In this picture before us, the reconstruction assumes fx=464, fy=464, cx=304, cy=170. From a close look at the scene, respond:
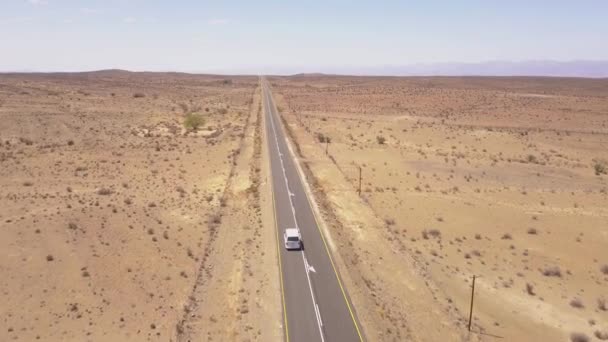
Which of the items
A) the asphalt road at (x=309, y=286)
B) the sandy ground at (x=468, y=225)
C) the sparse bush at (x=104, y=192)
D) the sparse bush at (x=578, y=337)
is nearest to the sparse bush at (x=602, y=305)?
the sandy ground at (x=468, y=225)

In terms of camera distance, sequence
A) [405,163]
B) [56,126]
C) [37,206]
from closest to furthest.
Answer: [37,206] → [405,163] → [56,126]

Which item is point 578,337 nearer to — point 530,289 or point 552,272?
point 530,289

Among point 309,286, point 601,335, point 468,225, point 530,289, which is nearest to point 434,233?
point 468,225

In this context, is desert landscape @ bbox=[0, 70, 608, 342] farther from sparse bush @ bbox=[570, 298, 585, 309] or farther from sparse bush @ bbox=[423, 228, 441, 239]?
sparse bush @ bbox=[423, 228, 441, 239]

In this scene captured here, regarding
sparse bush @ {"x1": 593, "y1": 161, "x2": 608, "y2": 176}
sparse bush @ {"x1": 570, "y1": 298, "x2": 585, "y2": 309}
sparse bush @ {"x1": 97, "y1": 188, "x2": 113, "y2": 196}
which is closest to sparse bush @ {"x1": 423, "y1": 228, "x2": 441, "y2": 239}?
sparse bush @ {"x1": 570, "y1": 298, "x2": 585, "y2": 309}

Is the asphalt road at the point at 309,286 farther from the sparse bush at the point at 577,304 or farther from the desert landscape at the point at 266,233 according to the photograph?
the sparse bush at the point at 577,304

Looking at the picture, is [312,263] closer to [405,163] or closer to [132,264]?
[132,264]

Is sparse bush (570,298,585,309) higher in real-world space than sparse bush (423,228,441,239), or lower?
lower

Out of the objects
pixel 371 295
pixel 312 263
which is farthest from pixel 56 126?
pixel 371 295

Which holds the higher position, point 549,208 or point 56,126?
point 56,126
